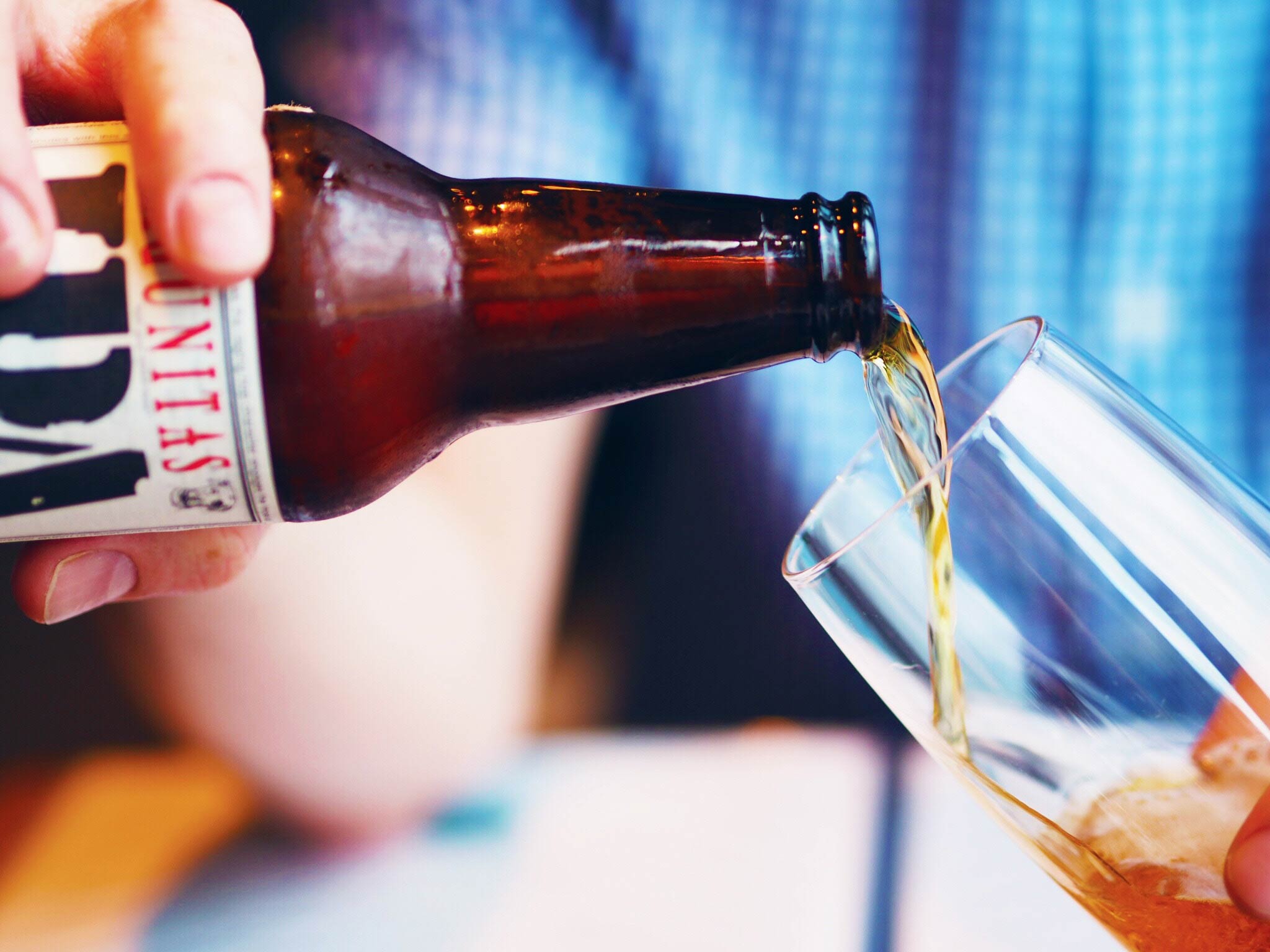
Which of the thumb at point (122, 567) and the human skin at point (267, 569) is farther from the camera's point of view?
the thumb at point (122, 567)

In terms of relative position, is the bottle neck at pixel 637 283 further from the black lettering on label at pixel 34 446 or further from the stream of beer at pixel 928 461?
the black lettering on label at pixel 34 446

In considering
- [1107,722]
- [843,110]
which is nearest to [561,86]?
[843,110]

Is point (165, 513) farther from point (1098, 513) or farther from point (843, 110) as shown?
point (843, 110)

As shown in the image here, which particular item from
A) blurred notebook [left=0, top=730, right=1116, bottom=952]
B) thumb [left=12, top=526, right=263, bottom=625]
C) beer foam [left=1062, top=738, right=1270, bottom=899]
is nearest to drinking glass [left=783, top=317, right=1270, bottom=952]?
beer foam [left=1062, top=738, right=1270, bottom=899]

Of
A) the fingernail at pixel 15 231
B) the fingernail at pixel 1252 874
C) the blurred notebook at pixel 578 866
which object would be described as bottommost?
the blurred notebook at pixel 578 866

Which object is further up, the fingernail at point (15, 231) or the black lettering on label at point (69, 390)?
the fingernail at point (15, 231)

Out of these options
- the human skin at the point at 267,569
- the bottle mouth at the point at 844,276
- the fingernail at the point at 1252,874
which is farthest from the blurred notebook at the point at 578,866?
the bottle mouth at the point at 844,276
